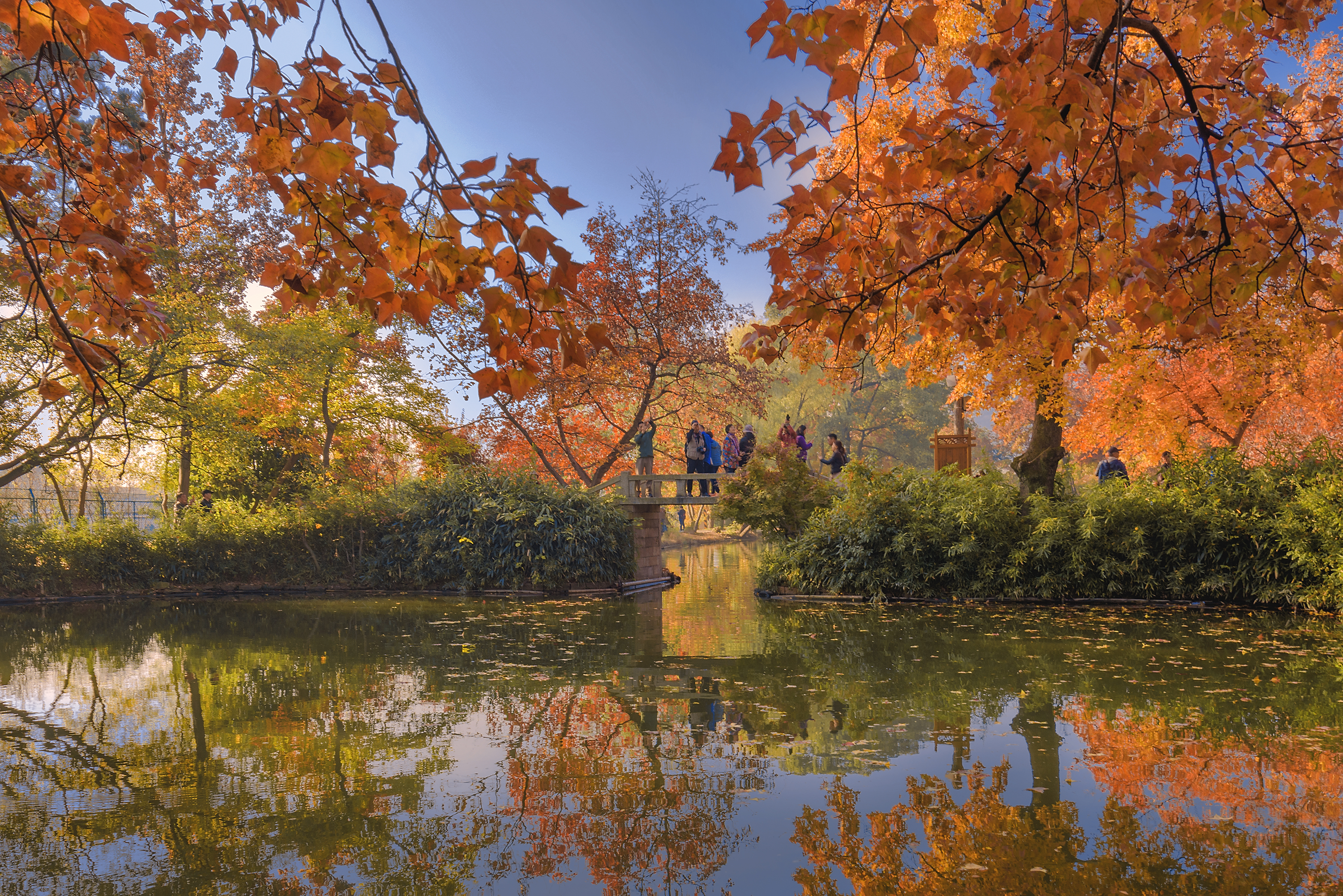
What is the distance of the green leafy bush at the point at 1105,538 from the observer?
1141cm

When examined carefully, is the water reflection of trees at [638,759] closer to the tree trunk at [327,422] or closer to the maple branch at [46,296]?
the maple branch at [46,296]

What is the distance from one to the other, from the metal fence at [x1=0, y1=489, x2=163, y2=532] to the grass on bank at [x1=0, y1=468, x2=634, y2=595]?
0.44 meters

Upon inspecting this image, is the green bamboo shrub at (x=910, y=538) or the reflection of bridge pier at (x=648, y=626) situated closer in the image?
the reflection of bridge pier at (x=648, y=626)

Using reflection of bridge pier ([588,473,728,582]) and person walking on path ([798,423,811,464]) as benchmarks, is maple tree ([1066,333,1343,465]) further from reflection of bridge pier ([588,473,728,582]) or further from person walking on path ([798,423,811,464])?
reflection of bridge pier ([588,473,728,582])

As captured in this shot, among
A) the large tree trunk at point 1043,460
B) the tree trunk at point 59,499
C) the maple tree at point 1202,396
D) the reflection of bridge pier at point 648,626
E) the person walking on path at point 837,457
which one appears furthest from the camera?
the tree trunk at point 59,499

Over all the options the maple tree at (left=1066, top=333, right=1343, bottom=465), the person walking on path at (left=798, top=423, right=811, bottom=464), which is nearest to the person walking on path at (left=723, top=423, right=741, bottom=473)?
the person walking on path at (left=798, top=423, right=811, bottom=464)

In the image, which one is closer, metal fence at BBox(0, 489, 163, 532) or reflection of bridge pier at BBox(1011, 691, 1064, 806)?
reflection of bridge pier at BBox(1011, 691, 1064, 806)

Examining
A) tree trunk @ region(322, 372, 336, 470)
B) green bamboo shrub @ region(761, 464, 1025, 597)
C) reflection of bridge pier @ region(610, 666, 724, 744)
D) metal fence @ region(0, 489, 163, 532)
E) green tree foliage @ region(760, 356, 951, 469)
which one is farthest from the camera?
green tree foliage @ region(760, 356, 951, 469)

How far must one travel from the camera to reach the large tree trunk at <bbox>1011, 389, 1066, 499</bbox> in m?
14.8

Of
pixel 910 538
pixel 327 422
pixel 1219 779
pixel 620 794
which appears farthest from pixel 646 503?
pixel 1219 779

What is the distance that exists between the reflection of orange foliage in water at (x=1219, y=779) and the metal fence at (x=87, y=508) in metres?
19.1

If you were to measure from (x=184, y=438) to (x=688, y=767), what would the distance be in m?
18.1

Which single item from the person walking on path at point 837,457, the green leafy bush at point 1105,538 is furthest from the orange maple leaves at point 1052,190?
the person walking on path at point 837,457

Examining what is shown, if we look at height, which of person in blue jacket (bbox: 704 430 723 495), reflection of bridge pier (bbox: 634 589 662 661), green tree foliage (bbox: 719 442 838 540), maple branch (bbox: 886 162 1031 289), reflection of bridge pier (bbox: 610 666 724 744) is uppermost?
person in blue jacket (bbox: 704 430 723 495)
